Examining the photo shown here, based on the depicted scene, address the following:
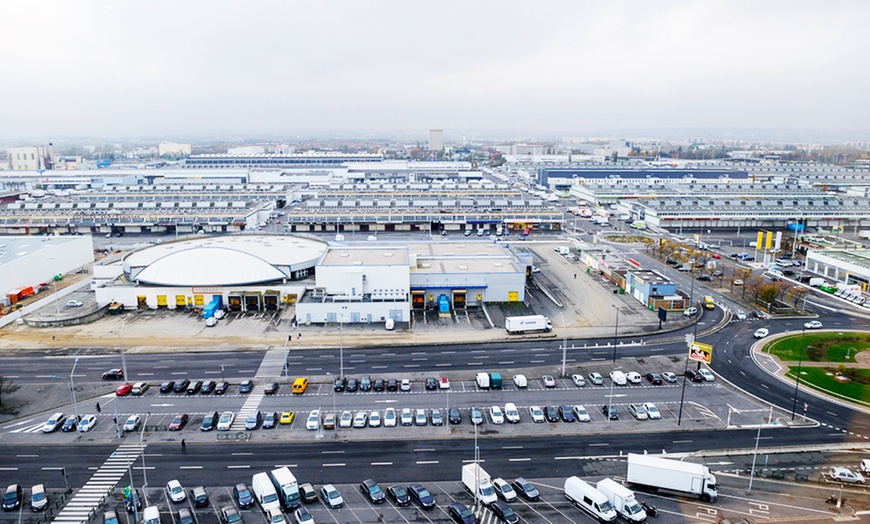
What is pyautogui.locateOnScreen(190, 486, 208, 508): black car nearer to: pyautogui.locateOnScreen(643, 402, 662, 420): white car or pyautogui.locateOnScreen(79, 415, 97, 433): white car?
pyautogui.locateOnScreen(79, 415, 97, 433): white car

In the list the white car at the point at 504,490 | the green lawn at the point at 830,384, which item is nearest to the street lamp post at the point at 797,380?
the green lawn at the point at 830,384

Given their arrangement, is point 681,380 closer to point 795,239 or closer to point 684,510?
point 684,510

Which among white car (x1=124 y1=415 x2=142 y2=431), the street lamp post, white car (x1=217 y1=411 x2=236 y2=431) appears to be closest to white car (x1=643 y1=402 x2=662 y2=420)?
the street lamp post

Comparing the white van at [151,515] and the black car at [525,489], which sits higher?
the white van at [151,515]

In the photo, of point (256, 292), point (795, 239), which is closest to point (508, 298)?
point (256, 292)

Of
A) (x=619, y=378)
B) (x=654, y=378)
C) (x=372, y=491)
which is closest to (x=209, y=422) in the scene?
(x=372, y=491)

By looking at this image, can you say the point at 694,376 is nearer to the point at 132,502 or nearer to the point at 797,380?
the point at 797,380

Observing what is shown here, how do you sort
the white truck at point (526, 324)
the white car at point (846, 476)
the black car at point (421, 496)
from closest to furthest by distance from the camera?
1. the black car at point (421, 496)
2. the white car at point (846, 476)
3. the white truck at point (526, 324)

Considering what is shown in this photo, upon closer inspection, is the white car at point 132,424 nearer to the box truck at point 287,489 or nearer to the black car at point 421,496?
the box truck at point 287,489
